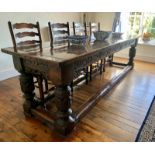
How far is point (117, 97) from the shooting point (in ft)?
8.09

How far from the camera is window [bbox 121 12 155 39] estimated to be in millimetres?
4285

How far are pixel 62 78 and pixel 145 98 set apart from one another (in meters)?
1.61

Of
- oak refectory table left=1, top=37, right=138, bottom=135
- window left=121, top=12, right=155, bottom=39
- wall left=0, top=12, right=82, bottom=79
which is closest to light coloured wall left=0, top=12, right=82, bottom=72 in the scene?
wall left=0, top=12, right=82, bottom=79

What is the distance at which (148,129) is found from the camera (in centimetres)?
177

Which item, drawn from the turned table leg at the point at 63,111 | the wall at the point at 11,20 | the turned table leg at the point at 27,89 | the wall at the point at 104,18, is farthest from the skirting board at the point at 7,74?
the wall at the point at 104,18

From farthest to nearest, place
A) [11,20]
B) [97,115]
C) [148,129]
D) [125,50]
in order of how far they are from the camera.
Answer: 1. [125,50]
2. [11,20]
3. [97,115]
4. [148,129]

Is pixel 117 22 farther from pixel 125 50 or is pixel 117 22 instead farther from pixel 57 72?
pixel 57 72

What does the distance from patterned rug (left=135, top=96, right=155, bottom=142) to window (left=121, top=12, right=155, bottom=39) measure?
9.93 feet

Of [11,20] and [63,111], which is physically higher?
[11,20]

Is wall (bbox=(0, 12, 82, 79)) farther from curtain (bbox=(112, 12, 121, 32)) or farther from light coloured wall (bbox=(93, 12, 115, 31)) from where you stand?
curtain (bbox=(112, 12, 121, 32))

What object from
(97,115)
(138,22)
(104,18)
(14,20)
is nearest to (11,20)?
(14,20)

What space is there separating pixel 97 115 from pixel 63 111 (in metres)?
0.60
